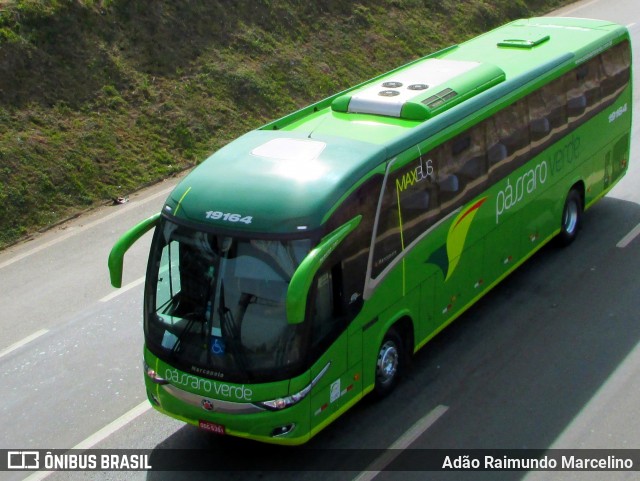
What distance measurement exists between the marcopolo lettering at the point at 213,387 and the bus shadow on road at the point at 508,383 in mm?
979

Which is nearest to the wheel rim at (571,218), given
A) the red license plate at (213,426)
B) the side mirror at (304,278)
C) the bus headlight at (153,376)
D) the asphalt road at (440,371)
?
the asphalt road at (440,371)

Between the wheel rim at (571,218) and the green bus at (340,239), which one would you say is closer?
the green bus at (340,239)

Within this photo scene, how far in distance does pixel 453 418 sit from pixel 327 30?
15.1 metres

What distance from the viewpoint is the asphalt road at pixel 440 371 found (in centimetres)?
977

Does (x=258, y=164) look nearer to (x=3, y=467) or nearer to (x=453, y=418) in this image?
(x=453, y=418)

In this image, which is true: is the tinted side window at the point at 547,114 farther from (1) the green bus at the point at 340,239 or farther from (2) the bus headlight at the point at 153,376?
(2) the bus headlight at the point at 153,376

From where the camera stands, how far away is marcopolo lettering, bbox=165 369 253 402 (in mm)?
8766

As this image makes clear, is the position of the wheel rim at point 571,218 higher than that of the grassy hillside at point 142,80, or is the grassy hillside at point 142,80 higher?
the grassy hillside at point 142,80

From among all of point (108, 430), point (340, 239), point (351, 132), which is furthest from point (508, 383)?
point (108, 430)

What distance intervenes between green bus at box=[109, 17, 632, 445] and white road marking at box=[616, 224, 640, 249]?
174cm

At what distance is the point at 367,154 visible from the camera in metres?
9.62

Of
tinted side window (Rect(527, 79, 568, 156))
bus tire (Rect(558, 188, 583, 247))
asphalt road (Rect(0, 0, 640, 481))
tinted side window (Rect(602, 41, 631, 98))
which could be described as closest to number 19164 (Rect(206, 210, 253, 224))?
asphalt road (Rect(0, 0, 640, 481))


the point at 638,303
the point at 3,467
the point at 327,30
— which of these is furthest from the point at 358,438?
the point at 327,30

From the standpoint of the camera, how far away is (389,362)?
10289mm
